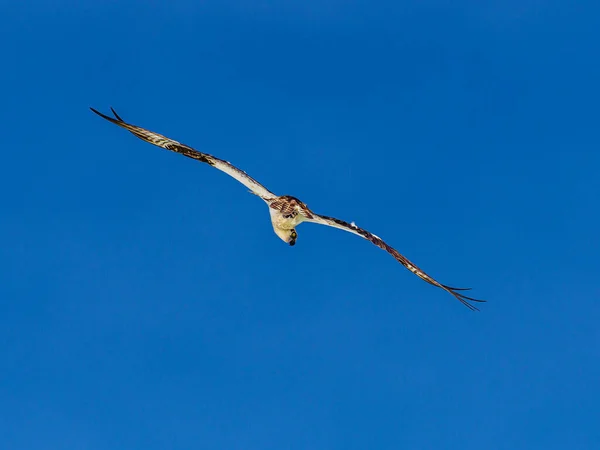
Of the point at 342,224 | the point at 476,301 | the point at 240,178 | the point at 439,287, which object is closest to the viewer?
the point at 476,301

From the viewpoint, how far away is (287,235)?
116 ft

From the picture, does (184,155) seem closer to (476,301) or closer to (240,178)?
(240,178)

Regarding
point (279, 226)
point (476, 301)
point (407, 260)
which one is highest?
point (279, 226)

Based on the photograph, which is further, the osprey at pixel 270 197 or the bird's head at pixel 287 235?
the bird's head at pixel 287 235

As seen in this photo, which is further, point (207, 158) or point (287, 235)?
point (287, 235)

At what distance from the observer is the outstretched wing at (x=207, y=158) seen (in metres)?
33.1

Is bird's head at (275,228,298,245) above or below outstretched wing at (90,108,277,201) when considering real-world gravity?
below

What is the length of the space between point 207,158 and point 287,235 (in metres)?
5.66

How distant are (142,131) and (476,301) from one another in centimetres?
1710

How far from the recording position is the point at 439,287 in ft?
96.1

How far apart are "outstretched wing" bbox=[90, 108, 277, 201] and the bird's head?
207 centimetres

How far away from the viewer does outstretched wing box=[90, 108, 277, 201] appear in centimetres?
3312

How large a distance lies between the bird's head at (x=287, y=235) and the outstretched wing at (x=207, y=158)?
2.07 m

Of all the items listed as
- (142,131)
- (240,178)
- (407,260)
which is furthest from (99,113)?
(407,260)
